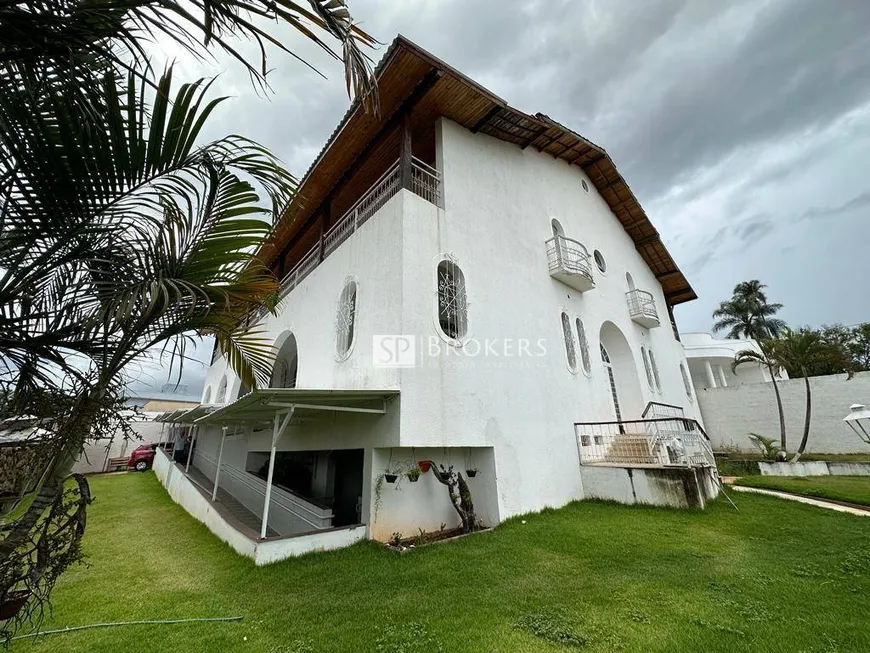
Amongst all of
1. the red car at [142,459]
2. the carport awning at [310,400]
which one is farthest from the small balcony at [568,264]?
the red car at [142,459]

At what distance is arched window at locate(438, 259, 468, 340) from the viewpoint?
6.61 metres

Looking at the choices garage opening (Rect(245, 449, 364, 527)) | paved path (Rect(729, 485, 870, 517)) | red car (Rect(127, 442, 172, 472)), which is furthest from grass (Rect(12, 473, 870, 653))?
red car (Rect(127, 442, 172, 472))

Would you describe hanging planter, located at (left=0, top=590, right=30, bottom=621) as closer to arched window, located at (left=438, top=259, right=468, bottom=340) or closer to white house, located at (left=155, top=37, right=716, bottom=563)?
white house, located at (left=155, top=37, right=716, bottom=563)

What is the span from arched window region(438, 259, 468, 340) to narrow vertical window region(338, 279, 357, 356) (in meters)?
1.88

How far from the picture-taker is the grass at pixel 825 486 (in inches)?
284

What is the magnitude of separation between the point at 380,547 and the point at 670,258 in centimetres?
1668

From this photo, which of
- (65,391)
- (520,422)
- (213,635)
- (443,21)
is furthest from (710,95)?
(213,635)

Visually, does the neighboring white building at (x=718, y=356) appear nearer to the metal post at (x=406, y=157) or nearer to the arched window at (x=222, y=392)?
the metal post at (x=406, y=157)

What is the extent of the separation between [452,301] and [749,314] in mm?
29521

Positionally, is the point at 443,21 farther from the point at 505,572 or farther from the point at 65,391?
the point at 505,572

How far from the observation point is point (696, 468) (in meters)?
6.73

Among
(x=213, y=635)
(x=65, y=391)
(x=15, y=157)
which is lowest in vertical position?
(x=213, y=635)

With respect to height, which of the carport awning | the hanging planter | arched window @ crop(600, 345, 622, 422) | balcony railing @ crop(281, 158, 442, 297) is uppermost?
balcony railing @ crop(281, 158, 442, 297)

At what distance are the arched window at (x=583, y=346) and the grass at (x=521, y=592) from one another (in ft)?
12.7
